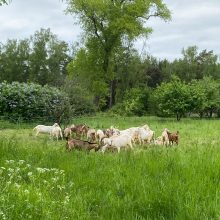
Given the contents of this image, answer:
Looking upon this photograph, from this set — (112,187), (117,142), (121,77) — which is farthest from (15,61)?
(112,187)

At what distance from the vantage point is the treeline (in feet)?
121

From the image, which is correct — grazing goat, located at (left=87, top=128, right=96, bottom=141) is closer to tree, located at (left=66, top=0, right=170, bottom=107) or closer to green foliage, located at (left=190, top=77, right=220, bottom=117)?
green foliage, located at (left=190, top=77, right=220, bottom=117)

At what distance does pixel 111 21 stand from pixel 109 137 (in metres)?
31.8

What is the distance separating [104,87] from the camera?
4547cm

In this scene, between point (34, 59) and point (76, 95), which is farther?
point (34, 59)

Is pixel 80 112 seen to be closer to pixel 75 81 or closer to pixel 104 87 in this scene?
pixel 75 81

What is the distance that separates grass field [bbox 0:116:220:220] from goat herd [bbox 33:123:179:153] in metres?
2.62

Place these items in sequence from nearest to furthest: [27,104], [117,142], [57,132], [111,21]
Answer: [117,142] → [57,132] → [27,104] → [111,21]

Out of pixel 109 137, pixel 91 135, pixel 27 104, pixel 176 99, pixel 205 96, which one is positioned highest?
pixel 205 96

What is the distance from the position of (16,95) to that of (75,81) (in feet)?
14.6

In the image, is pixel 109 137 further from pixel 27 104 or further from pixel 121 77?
pixel 121 77

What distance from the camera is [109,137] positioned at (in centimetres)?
1437

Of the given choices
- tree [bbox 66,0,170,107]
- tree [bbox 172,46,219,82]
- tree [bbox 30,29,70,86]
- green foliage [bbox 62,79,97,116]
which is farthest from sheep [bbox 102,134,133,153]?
tree [bbox 30,29,70,86]

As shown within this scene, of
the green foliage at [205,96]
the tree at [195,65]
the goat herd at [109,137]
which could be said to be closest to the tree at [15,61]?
the tree at [195,65]
